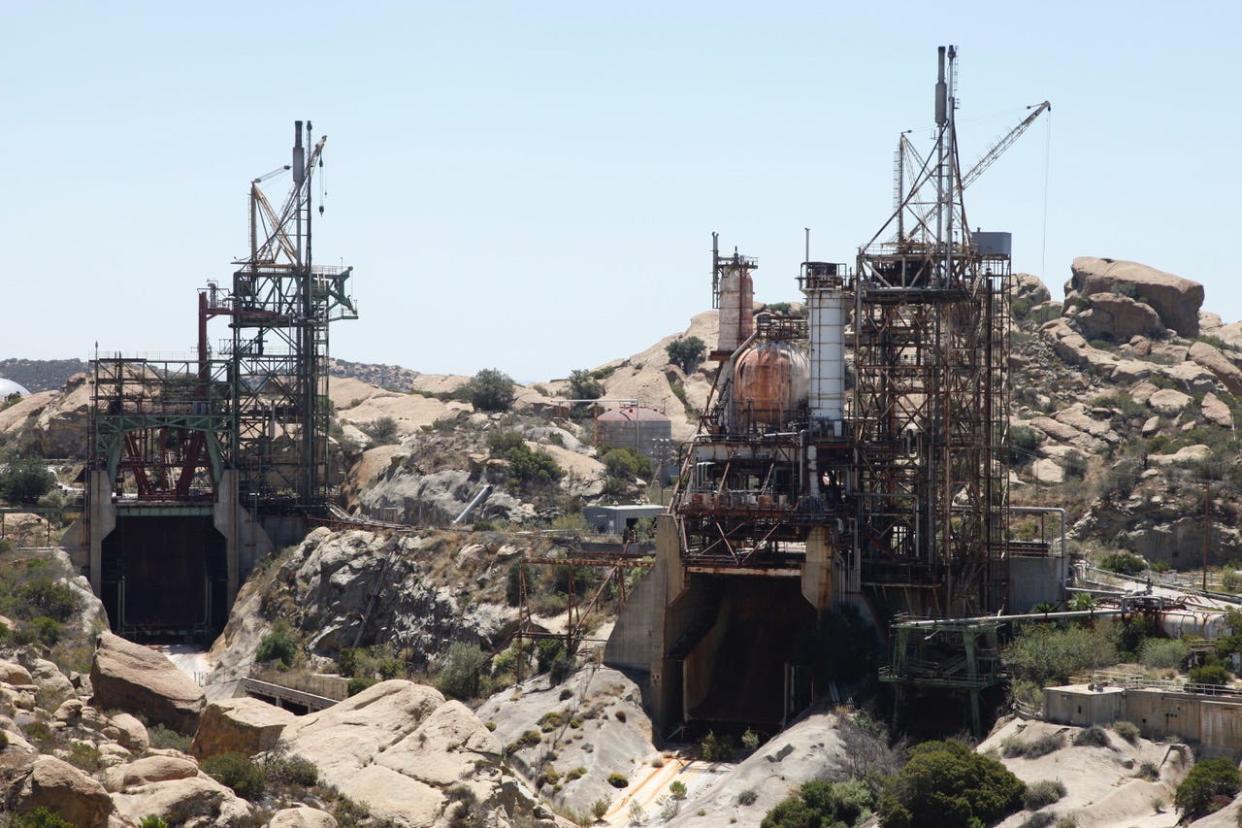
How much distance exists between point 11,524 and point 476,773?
73560 millimetres

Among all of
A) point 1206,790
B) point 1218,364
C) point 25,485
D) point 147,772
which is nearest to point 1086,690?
point 1206,790

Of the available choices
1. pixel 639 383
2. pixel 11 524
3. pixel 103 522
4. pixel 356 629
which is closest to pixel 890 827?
pixel 356 629

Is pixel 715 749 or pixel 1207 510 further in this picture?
pixel 1207 510

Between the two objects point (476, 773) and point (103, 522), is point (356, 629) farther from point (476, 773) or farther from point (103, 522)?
point (476, 773)

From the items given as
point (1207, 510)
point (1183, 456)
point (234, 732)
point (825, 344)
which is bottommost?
point (234, 732)

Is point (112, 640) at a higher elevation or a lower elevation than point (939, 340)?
lower

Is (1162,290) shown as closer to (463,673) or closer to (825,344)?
(825,344)

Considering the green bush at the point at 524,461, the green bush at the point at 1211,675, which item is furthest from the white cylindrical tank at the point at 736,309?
the green bush at the point at 1211,675

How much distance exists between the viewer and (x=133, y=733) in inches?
2517

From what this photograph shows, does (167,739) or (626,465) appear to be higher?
(626,465)

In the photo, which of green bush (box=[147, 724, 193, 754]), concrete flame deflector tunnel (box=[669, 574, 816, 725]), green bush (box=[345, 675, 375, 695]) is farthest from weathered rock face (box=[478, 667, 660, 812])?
green bush (box=[147, 724, 193, 754])

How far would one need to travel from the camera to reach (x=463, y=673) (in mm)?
98875

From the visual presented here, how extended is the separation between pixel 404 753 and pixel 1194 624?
112 ft

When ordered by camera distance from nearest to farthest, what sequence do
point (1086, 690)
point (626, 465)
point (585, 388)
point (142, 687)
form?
point (142, 687), point (1086, 690), point (626, 465), point (585, 388)
